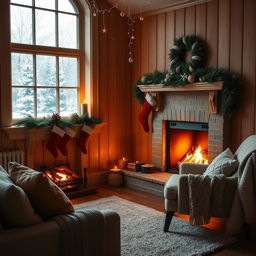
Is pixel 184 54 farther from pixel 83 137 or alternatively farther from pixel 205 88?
pixel 83 137

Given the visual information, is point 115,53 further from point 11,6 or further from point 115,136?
point 11,6

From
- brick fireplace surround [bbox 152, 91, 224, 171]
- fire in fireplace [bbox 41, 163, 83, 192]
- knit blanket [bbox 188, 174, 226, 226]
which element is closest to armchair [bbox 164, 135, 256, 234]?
knit blanket [bbox 188, 174, 226, 226]

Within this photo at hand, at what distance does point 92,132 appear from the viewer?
4922 millimetres

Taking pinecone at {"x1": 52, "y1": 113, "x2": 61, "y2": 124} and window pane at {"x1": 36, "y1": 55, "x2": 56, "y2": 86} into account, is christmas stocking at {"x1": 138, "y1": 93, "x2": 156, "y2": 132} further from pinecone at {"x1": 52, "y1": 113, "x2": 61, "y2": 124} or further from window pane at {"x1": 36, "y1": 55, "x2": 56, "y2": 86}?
window pane at {"x1": 36, "y1": 55, "x2": 56, "y2": 86}

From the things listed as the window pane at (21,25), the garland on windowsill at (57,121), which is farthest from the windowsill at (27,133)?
the window pane at (21,25)

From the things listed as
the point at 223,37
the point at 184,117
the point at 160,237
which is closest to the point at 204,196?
the point at 160,237

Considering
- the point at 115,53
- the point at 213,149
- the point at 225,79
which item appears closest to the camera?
the point at 225,79

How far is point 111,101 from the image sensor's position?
531 centimetres

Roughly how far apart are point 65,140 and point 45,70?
928mm

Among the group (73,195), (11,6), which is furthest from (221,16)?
(73,195)

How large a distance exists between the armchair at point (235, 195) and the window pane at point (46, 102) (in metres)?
2.08

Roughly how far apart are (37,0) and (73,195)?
244 cm

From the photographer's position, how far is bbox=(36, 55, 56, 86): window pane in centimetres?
468

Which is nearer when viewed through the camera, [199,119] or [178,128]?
[199,119]
